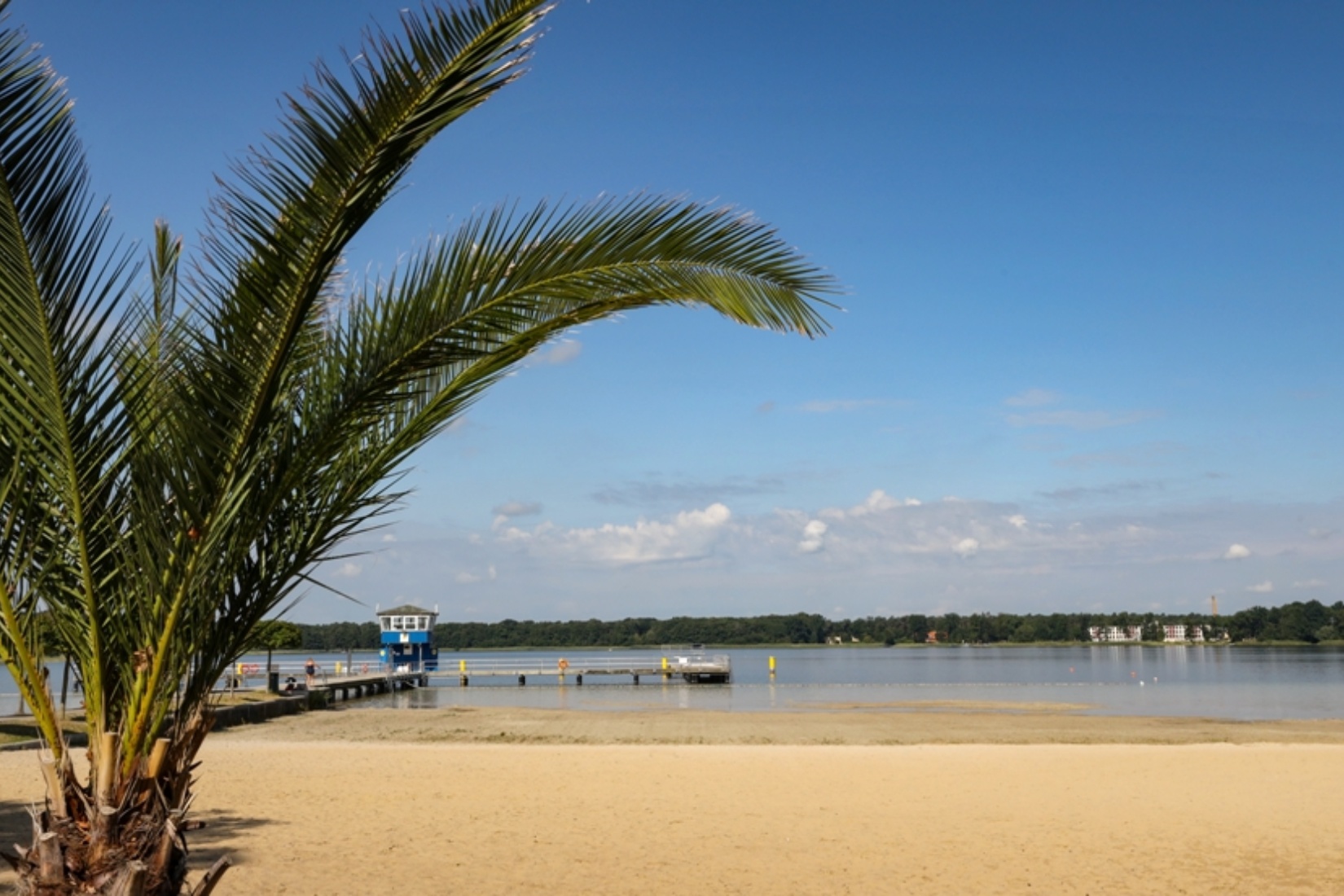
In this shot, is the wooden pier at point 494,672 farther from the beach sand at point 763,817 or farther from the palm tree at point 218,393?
the palm tree at point 218,393

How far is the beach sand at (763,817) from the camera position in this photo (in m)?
8.55

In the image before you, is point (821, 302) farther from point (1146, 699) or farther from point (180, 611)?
point (1146, 699)

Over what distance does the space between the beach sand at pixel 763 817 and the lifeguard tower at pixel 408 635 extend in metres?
31.7

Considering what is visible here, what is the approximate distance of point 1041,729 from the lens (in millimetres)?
25484

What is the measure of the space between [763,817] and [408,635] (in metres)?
43.0

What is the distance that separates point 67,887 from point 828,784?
1081 centimetres

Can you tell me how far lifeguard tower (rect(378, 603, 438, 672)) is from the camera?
5150 centimetres

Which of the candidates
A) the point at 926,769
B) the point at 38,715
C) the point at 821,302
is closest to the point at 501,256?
the point at 821,302

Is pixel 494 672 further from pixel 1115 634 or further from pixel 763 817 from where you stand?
pixel 1115 634

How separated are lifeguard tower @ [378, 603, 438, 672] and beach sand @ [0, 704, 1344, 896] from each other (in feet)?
104

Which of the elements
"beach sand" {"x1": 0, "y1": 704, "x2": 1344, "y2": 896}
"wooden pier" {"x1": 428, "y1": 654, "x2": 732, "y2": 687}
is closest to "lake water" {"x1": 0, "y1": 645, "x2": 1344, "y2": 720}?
"wooden pier" {"x1": 428, "y1": 654, "x2": 732, "y2": 687}

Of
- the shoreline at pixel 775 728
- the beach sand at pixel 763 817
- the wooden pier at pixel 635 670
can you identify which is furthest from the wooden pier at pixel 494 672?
the beach sand at pixel 763 817

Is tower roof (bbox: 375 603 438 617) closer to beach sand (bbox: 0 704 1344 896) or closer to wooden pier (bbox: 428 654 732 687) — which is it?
wooden pier (bbox: 428 654 732 687)

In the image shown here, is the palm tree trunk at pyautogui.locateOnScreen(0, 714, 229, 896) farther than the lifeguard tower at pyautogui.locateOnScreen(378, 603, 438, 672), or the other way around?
the lifeguard tower at pyautogui.locateOnScreen(378, 603, 438, 672)
